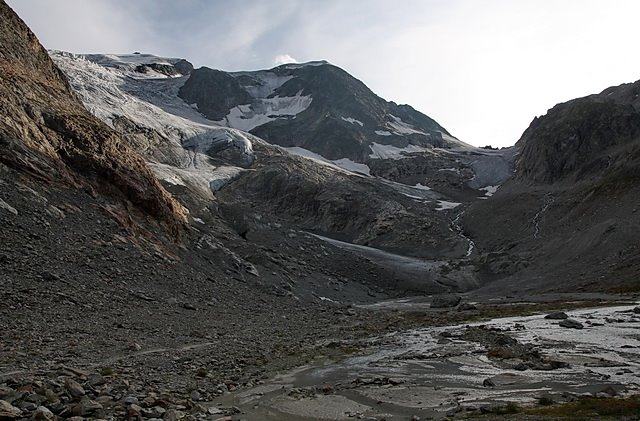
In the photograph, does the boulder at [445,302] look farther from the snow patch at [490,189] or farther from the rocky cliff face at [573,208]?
the snow patch at [490,189]

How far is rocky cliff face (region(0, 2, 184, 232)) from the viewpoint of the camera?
49562 mm

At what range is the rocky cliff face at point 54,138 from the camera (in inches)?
1951

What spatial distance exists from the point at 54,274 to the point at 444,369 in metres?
26.2

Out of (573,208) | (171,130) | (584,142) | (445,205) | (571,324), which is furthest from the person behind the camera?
(445,205)

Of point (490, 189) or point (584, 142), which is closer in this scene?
point (584, 142)

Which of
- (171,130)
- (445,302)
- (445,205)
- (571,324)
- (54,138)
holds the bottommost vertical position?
(445,302)

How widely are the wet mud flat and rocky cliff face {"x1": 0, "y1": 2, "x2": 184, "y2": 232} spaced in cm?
3814

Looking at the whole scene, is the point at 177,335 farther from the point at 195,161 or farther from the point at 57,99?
the point at 195,161

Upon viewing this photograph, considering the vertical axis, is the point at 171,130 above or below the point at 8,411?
above

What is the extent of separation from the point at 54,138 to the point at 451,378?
169 ft

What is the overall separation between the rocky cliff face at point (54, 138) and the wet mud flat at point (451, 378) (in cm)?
3814

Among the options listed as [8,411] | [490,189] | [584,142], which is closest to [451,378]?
[8,411]

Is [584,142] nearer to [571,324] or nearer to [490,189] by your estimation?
[490,189]

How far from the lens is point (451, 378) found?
65.5ft
